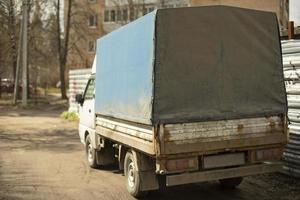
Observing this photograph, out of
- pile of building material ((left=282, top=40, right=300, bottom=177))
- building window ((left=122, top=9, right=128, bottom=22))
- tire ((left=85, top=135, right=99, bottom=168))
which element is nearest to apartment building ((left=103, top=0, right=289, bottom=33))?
building window ((left=122, top=9, right=128, bottom=22))

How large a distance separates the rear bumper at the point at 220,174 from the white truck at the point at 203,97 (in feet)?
0.05

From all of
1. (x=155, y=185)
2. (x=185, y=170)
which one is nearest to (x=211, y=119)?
(x=185, y=170)

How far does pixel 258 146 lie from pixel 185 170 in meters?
1.21

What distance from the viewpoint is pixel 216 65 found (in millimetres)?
7434

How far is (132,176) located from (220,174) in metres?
1.58

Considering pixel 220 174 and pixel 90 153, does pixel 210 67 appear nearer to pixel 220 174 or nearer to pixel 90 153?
pixel 220 174

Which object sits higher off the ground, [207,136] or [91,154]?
[207,136]

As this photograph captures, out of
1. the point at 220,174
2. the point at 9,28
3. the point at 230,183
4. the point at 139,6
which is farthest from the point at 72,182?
the point at 139,6

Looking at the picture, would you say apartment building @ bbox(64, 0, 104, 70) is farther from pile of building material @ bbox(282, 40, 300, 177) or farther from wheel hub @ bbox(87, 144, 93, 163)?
pile of building material @ bbox(282, 40, 300, 177)

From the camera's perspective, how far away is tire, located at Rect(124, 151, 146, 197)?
25.9 feet

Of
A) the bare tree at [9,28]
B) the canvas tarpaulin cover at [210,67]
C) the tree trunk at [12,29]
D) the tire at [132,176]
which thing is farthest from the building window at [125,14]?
the canvas tarpaulin cover at [210,67]

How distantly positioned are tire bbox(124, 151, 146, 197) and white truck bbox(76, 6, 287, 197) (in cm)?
2

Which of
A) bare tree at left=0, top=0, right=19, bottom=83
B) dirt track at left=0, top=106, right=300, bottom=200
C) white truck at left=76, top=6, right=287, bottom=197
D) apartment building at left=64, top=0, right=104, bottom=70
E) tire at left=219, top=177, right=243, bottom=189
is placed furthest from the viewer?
apartment building at left=64, top=0, right=104, bottom=70

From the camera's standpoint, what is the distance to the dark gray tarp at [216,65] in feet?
23.5
